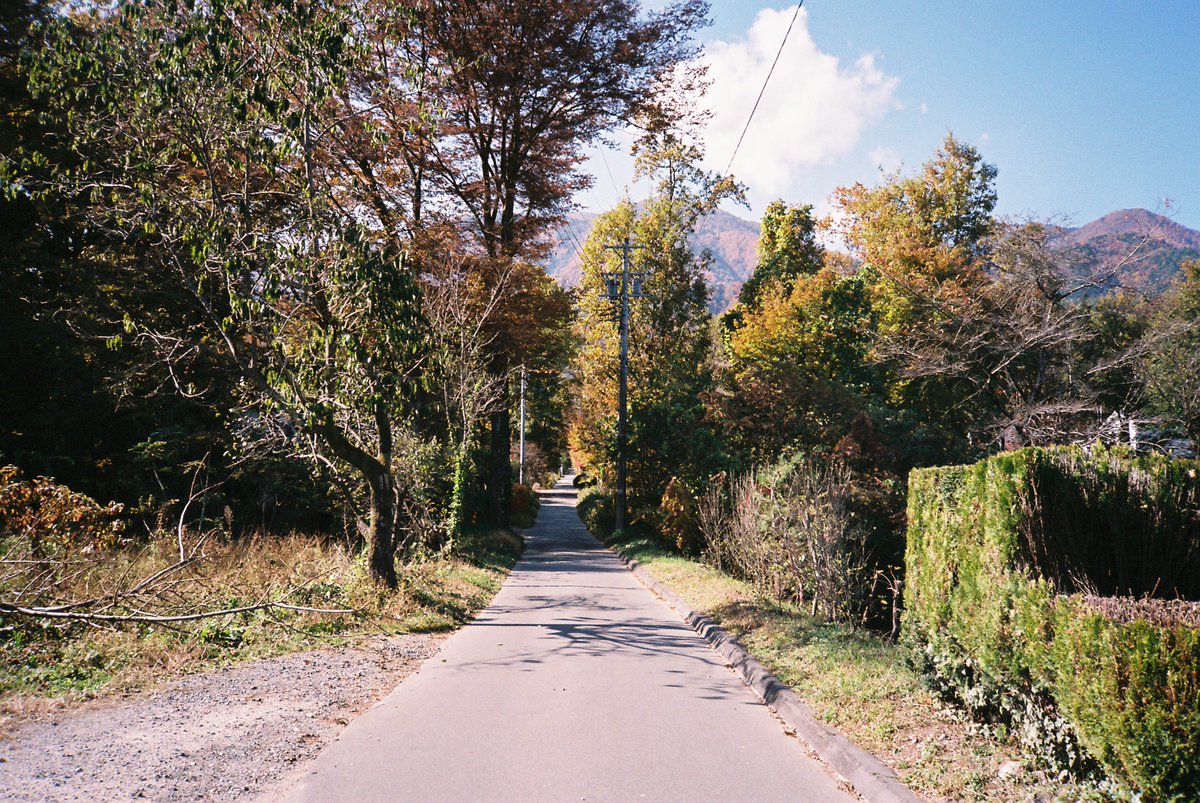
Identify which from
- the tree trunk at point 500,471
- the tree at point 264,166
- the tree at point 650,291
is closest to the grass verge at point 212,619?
the tree at point 264,166

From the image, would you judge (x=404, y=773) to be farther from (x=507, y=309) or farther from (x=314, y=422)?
(x=507, y=309)

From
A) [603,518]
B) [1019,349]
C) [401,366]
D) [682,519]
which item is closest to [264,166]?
[401,366]

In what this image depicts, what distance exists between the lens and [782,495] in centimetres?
1438

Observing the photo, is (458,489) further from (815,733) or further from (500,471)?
(815,733)

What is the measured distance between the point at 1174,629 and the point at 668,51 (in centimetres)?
2195

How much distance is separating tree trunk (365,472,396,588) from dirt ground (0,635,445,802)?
3.53 m

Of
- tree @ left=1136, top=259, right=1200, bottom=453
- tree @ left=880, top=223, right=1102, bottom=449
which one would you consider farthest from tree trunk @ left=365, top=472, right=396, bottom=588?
tree @ left=1136, top=259, right=1200, bottom=453

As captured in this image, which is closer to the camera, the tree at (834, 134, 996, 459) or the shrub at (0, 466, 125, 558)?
the shrub at (0, 466, 125, 558)

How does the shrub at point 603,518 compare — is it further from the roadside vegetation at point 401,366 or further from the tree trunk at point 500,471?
the tree trunk at point 500,471

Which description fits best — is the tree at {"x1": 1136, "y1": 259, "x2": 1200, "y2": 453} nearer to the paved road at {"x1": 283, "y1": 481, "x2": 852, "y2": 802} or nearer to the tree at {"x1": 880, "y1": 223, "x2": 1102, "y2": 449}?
the tree at {"x1": 880, "y1": 223, "x2": 1102, "y2": 449}

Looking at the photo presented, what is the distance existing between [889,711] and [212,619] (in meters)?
7.05

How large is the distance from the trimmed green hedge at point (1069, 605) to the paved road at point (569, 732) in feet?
4.67

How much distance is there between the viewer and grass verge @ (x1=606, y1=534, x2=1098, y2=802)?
15.8 feet

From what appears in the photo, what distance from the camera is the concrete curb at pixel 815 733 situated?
4.92 meters
